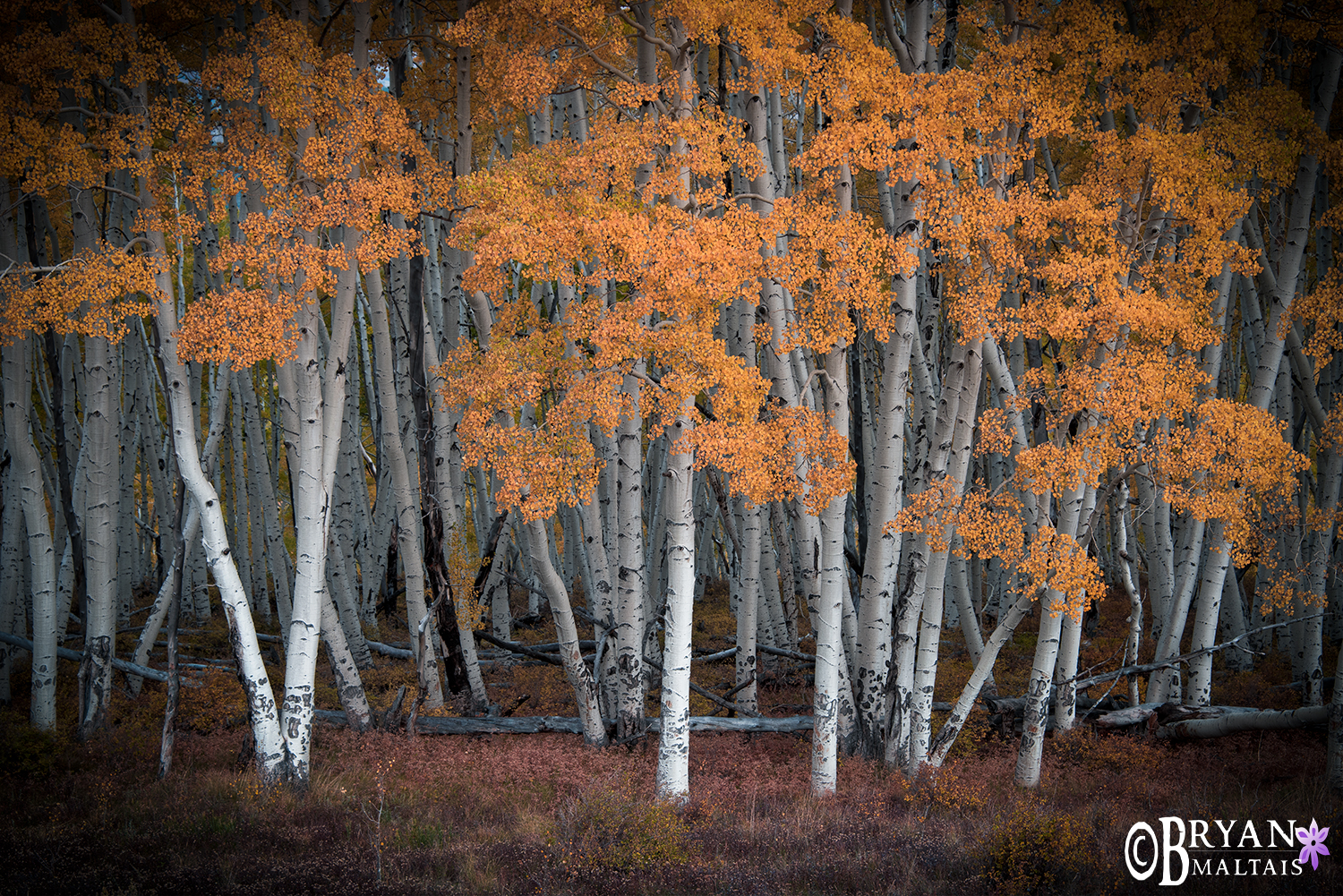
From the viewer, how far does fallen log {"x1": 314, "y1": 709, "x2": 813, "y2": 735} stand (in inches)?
437

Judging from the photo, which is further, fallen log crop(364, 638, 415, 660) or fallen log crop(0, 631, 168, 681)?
fallen log crop(364, 638, 415, 660)

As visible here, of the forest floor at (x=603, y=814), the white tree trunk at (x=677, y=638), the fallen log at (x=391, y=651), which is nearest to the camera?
the forest floor at (x=603, y=814)

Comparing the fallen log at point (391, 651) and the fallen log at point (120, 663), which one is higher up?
the fallen log at point (120, 663)

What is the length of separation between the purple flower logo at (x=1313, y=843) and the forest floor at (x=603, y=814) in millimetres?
128

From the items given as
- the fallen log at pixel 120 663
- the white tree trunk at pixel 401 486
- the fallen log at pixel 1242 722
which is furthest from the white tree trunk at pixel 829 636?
the fallen log at pixel 120 663

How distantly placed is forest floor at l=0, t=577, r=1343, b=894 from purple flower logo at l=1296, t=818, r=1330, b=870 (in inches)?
5.0

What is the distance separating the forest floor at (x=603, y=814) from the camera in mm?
6668

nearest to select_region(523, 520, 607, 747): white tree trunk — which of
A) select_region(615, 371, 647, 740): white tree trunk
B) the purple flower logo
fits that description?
select_region(615, 371, 647, 740): white tree trunk

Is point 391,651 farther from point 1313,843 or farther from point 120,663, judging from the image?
point 1313,843

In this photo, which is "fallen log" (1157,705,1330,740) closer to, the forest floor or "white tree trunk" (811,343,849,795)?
the forest floor

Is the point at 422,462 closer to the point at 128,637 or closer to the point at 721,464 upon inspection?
the point at 721,464

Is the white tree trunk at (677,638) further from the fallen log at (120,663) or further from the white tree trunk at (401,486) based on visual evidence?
the fallen log at (120,663)

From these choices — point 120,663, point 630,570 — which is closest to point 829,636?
point 630,570

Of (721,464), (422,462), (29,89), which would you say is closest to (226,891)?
(721,464)
